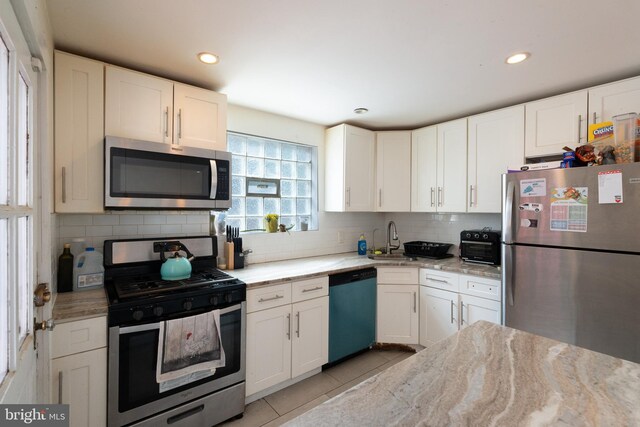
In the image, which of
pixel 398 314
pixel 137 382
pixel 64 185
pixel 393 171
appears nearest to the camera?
pixel 137 382

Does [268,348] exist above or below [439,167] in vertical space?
below

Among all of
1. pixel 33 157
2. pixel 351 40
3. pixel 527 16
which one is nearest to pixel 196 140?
pixel 33 157

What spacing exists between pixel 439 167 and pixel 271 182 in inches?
67.8

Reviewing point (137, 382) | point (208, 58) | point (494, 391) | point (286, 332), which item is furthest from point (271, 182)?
point (494, 391)

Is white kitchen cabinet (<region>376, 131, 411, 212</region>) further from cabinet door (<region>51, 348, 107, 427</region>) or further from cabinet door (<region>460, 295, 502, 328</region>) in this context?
cabinet door (<region>51, 348, 107, 427</region>)

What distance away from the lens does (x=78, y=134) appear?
177 cm

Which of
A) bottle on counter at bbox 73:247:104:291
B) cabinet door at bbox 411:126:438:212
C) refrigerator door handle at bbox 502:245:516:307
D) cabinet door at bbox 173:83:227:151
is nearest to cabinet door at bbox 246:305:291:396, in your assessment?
bottle on counter at bbox 73:247:104:291

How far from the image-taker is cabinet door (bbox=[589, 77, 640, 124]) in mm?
1965

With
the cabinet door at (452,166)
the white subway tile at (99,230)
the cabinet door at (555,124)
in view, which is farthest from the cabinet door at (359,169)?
the white subway tile at (99,230)

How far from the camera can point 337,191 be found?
321 cm

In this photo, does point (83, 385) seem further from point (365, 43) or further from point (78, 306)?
point (365, 43)

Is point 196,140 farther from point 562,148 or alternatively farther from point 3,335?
point 562,148

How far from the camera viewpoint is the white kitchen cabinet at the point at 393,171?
10.9 feet

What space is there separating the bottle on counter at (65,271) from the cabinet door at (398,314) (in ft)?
7.85
